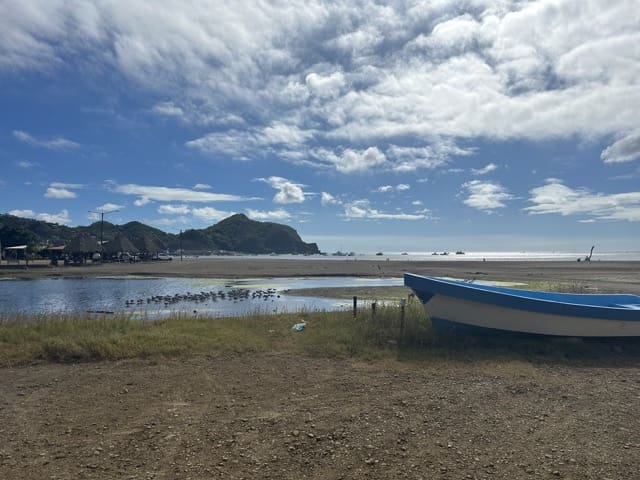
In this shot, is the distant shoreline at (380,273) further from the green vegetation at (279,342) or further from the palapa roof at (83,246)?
the green vegetation at (279,342)

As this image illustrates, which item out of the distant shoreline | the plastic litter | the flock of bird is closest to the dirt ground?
the plastic litter

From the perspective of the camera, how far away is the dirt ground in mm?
4355

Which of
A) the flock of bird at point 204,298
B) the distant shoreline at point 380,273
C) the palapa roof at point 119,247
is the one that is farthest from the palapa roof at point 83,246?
the flock of bird at point 204,298

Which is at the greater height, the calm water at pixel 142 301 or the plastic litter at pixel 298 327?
the plastic litter at pixel 298 327

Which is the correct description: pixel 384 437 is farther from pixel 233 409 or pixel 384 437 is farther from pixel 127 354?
pixel 127 354

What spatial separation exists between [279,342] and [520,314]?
6293 mm

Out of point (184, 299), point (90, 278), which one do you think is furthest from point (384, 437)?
point (90, 278)

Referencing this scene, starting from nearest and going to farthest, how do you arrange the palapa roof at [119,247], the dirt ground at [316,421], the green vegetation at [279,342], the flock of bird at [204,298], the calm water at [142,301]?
1. the dirt ground at [316,421]
2. the green vegetation at [279,342]
3. the calm water at [142,301]
4. the flock of bird at [204,298]
5. the palapa roof at [119,247]

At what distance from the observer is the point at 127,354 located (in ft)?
29.1

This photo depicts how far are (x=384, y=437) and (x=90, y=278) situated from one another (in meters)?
45.6

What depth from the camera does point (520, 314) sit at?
33.0 ft

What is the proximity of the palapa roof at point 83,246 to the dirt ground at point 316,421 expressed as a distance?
61166 millimetres

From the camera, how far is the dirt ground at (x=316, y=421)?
4355mm

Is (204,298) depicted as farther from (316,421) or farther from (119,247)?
(119,247)
